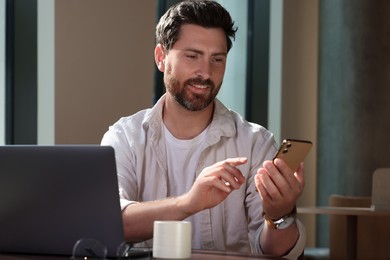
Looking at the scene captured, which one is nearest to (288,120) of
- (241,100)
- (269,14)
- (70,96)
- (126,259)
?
(241,100)

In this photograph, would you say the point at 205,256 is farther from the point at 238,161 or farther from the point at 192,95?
the point at 192,95

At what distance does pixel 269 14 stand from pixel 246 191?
208 inches

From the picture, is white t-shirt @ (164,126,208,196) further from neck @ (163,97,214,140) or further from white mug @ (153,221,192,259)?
white mug @ (153,221,192,259)

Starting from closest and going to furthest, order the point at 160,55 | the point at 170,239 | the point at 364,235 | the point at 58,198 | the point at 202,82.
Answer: the point at 170,239, the point at 58,198, the point at 202,82, the point at 160,55, the point at 364,235

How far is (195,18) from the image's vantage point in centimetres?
308

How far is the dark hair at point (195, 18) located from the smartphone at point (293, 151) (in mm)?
736

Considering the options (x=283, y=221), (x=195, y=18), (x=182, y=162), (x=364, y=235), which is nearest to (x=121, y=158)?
(x=182, y=162)

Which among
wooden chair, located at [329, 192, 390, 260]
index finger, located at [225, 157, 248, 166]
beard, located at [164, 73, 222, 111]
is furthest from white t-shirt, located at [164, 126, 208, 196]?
wooden chair, located at [329, 192, 390, 260]

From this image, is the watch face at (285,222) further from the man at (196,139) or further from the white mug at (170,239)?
the white mug at (170,239)

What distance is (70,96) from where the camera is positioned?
18.9ft

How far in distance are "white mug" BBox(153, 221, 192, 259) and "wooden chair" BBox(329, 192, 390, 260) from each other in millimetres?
4078

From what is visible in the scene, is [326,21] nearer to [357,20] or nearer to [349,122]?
[357,20]

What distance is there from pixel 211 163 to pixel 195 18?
0.51 m

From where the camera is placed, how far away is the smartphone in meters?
2.38
